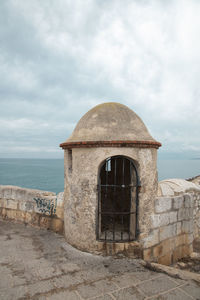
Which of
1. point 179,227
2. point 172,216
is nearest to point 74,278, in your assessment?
point 172,216

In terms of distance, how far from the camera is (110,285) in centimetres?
333

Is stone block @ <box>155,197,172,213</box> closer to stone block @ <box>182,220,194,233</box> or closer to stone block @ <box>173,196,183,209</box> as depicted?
stone block @ <box>173,196,183,209</box>

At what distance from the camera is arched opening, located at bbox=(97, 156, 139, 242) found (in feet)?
14.9

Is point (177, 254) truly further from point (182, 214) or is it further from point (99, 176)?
point (99, 176)

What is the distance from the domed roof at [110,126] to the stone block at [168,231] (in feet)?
6.83

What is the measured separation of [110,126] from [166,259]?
3.37 m

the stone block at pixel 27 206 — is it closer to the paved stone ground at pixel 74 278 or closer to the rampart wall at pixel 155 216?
the rampart wall at pixel 155 216

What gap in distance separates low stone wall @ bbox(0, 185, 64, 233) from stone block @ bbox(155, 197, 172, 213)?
2397mm

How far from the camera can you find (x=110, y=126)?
460 centimetres

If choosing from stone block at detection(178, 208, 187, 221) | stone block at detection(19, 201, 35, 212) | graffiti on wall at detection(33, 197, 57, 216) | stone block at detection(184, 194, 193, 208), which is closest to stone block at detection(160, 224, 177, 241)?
stone block at detection(178, 208, 187, 221)

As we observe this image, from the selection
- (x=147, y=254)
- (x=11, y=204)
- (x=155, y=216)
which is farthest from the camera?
(x=11, y=204)

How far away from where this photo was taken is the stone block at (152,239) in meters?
4.58

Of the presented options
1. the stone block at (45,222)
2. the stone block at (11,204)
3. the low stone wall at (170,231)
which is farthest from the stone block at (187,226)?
the stone block at (11,204)

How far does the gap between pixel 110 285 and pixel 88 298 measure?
464mm
